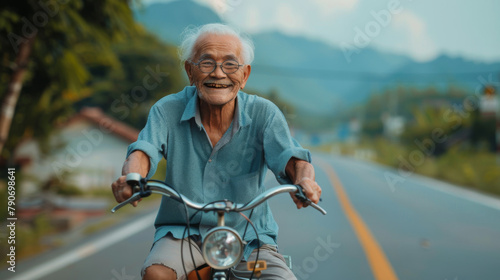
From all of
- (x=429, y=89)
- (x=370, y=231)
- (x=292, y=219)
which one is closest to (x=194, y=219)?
(x=370, y=231)

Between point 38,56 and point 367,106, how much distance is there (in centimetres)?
7844

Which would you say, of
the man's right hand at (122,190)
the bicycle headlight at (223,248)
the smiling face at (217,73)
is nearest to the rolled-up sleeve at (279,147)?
the smiling face at (217,73)

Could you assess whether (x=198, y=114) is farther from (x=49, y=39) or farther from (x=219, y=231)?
(x=49, y=39)

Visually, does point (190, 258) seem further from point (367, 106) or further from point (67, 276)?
point (367, 106)

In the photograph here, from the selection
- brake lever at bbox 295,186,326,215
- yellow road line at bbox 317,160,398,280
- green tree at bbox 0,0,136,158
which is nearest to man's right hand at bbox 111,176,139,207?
brake lever at bbox 295,186,326,215

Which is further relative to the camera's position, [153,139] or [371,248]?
[371,248]

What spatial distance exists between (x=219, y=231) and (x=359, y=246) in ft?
22.2

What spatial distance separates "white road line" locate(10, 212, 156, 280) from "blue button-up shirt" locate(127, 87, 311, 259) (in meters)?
4.49

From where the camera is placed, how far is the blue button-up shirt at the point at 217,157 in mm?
2686

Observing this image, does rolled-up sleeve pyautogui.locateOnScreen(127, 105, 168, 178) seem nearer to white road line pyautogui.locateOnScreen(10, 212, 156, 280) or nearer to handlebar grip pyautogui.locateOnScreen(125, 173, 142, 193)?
handlebar grip pyautogui.locateOnScreen(125, 173, 142, 193)

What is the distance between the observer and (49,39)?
782 cm

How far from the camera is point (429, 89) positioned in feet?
230

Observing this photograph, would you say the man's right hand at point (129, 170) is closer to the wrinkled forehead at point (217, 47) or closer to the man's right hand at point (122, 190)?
the man's right hand at point (122, 190)

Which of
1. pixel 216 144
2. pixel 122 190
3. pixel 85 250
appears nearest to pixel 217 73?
pixel 216 144
